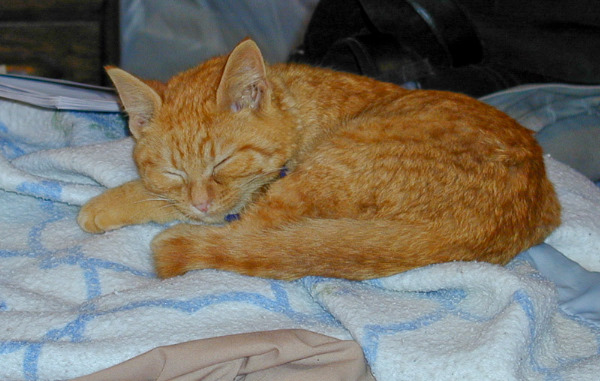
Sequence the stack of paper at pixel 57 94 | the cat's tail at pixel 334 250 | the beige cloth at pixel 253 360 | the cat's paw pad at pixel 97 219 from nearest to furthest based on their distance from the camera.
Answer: the beige cloth at pixel 253 360
the cat's tail at pixel 334 250
the cat's paw pad at pixel 97 219
the stack of paper at pixel 57 94

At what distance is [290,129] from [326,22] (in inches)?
45.9

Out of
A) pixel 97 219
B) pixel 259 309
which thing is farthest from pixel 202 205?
pixel 259 309

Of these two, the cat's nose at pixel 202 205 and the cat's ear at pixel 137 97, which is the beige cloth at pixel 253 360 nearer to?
the cat's nose at pixel 202 205

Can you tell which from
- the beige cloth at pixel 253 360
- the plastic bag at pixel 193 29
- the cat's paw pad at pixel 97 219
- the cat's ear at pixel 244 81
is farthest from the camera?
the plastic bag at pixel 193 29

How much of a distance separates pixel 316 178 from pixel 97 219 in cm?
68

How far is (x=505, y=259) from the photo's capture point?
1769 millimetres

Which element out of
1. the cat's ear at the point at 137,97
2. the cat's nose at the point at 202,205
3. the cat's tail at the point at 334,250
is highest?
the cat's ear at the point at 137,97

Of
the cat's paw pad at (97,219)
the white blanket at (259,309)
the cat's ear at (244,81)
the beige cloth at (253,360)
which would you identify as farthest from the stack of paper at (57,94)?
the beige cloth at (253,360)

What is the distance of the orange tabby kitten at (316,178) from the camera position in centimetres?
167

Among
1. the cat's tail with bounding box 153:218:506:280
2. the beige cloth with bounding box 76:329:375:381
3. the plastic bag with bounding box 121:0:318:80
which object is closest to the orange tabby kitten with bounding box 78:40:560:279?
A: the cat's tail with bounding box 153:218:506:280

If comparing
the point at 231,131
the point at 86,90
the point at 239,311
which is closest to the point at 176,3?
the point at 86,90

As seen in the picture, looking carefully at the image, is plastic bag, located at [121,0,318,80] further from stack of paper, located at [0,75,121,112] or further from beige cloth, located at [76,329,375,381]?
beige cloth, located at [76,329,375,381]

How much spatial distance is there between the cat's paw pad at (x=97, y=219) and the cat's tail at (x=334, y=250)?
347 mm

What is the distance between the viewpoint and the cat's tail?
1638 millimetres
